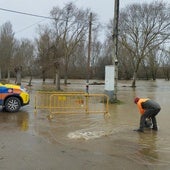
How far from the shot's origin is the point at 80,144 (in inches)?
343

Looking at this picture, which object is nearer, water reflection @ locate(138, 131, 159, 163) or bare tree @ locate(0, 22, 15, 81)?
water reflection @ locate(138, 131, 159, 163)

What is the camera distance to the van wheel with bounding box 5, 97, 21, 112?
1496 cm

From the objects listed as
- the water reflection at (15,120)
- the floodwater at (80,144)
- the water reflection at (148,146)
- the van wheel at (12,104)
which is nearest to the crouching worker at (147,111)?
the floodwater at (80,144)

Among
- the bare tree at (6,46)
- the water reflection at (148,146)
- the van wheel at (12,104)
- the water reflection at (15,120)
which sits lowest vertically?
the water reflection at (148,146)

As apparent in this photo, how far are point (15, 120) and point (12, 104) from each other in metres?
2.42

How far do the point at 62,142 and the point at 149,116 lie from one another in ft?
10.6

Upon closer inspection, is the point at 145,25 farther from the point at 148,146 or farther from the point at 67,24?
the point at 148,146

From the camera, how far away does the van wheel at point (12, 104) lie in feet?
49.1

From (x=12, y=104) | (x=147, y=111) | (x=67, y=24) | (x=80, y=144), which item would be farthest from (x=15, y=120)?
(x=67, y=24)

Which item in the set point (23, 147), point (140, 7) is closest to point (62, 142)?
point (23, 147)

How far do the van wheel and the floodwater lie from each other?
1566mm

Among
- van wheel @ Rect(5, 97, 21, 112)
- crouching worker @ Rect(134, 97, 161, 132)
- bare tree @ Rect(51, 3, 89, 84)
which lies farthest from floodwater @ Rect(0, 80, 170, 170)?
bare tree @ Rect(51, 3, 89, 84)

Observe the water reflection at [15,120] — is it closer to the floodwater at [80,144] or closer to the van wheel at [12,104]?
the floodwater at [80,144]

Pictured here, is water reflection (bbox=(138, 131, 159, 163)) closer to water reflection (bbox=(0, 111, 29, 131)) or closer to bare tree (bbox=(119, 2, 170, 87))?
water reflection (bbox=(0, 111, 29, 131))
